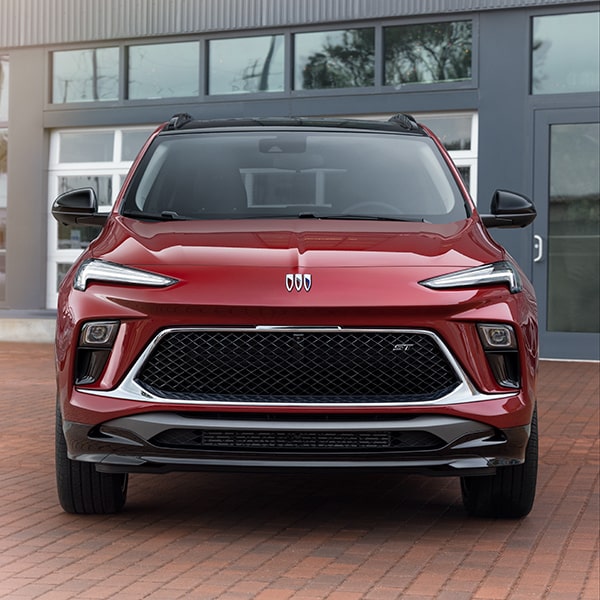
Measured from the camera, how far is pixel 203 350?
194 inches

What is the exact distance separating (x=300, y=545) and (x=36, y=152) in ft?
44.6

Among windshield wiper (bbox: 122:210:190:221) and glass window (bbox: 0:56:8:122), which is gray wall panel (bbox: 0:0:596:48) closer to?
glass window (bbox: 0:56:8:122)

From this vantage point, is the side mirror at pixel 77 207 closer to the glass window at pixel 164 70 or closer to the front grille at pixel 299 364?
the front grille at pixel 299 364

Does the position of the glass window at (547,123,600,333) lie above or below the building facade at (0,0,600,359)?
below

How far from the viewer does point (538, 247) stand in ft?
48.7

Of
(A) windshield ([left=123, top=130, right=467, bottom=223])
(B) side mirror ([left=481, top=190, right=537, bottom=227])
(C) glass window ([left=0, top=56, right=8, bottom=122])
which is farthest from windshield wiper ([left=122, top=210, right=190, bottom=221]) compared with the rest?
(C) glass window ([left=0, top=56, right=8, bottom=122])

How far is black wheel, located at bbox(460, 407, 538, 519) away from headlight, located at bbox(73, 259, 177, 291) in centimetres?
173

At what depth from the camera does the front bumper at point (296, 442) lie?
4918mm

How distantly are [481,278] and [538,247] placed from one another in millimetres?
9993

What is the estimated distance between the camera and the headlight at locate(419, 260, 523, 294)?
16.5ft

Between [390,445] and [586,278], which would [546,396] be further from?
[390,445]

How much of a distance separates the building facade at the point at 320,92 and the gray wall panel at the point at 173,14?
0.07 ft

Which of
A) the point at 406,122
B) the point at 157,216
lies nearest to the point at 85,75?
the point at 406,122

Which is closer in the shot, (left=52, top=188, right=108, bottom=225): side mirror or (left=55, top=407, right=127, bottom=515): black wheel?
(left=55, top=407, right=127, bottom=515): black wheel
